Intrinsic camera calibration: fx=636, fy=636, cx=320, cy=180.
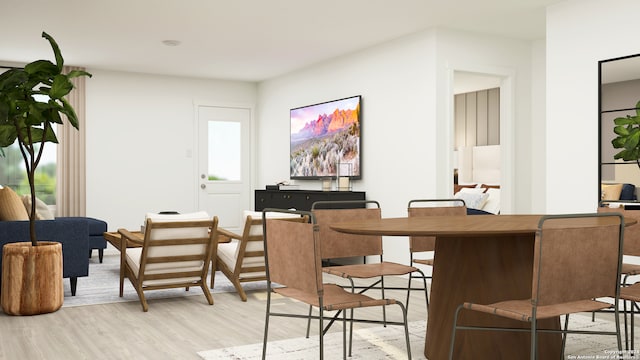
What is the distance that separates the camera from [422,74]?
6684mm

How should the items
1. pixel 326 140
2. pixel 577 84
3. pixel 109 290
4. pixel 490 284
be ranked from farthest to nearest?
1. pixel 326 140
2. pixel 109 290
3. pixel 577 84
4. pixel 490 284

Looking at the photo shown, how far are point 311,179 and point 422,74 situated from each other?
2.54 metres

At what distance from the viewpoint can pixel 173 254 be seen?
16.9ft

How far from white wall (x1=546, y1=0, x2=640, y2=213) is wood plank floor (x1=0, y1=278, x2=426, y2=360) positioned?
5.45ft

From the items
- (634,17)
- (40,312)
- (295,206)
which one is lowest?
(40,312)

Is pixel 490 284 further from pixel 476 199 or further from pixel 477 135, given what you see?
pixel 477 135

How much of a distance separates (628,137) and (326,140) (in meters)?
4.18

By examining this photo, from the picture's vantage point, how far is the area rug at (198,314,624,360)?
3.63 m

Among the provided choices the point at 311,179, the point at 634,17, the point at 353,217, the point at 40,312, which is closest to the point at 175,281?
the point at 40,312

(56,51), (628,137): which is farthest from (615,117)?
(56,51)

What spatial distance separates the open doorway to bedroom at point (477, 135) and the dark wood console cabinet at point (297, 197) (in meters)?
2.76

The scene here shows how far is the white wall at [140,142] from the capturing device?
9.12m

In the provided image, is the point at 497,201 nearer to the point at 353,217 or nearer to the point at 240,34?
the point at 240,34

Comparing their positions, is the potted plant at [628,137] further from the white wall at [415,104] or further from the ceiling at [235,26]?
the white wall at [415,104]
